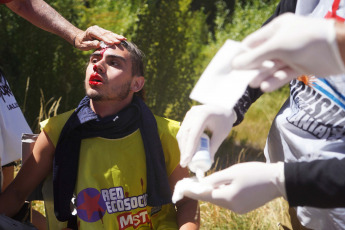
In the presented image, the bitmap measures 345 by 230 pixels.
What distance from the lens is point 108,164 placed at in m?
2.38

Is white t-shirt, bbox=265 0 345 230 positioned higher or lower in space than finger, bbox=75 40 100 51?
lower

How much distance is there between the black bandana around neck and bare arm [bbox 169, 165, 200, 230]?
0.10 m

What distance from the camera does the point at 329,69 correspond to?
1.34 metres

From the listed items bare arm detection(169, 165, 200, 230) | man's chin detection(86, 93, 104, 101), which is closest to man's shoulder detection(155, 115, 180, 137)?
bare arm detection(169, 165, 200, 230)

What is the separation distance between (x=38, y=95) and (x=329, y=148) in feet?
13.3

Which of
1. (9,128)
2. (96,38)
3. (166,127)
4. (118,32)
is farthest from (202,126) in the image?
(118,32)

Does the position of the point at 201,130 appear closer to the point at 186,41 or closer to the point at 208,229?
the point at 208,229

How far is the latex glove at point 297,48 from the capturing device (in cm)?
129

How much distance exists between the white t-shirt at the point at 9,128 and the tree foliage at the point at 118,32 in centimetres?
229

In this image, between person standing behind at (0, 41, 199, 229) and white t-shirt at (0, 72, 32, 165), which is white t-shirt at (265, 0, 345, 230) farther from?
white t-shirt at (0, 72, 32, 165)

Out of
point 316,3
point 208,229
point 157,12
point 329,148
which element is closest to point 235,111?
point 329,148

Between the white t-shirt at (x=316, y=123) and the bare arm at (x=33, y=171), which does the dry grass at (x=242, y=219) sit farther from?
the white t-shirt at (x=316, y=123)

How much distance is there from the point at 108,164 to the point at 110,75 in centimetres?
44

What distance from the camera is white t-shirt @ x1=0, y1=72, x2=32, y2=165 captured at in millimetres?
2605
